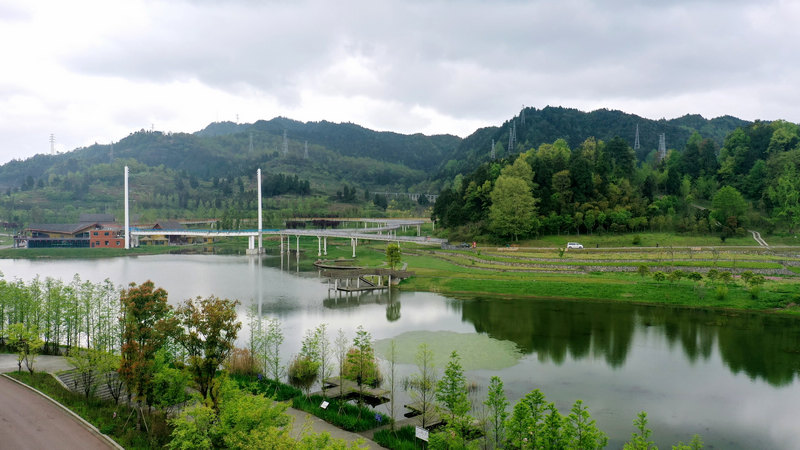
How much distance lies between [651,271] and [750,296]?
8.77 meters

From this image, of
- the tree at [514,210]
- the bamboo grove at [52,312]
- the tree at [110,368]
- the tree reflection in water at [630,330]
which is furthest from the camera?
the tree at [514,210]

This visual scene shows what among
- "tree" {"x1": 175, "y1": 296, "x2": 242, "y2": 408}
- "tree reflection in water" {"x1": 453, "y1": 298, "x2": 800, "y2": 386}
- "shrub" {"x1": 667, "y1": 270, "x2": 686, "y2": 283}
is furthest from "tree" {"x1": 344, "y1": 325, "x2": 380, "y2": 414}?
"shrub" {"x1": 667, "y1": 270, "x2": 686, "y2": 283}

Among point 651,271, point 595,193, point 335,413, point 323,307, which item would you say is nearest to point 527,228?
point 595,193

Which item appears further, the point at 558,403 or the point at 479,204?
the point at 479,204

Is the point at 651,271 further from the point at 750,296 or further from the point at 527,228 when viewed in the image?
the point at 527,228

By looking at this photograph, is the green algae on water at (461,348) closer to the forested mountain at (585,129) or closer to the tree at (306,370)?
the tree at (306,370)

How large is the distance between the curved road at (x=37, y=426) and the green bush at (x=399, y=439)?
8558 mm

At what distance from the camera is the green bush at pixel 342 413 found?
17730 mm

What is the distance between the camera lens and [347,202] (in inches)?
5674

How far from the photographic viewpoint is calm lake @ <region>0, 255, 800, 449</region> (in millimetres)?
19344

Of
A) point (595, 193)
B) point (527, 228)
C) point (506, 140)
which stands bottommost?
point (527, 228)

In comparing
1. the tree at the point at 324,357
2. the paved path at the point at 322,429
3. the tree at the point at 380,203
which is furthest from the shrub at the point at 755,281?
the tree at the point at 380,203

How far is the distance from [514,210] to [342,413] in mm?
52809

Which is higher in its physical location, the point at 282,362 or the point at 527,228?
the point at 527,228
